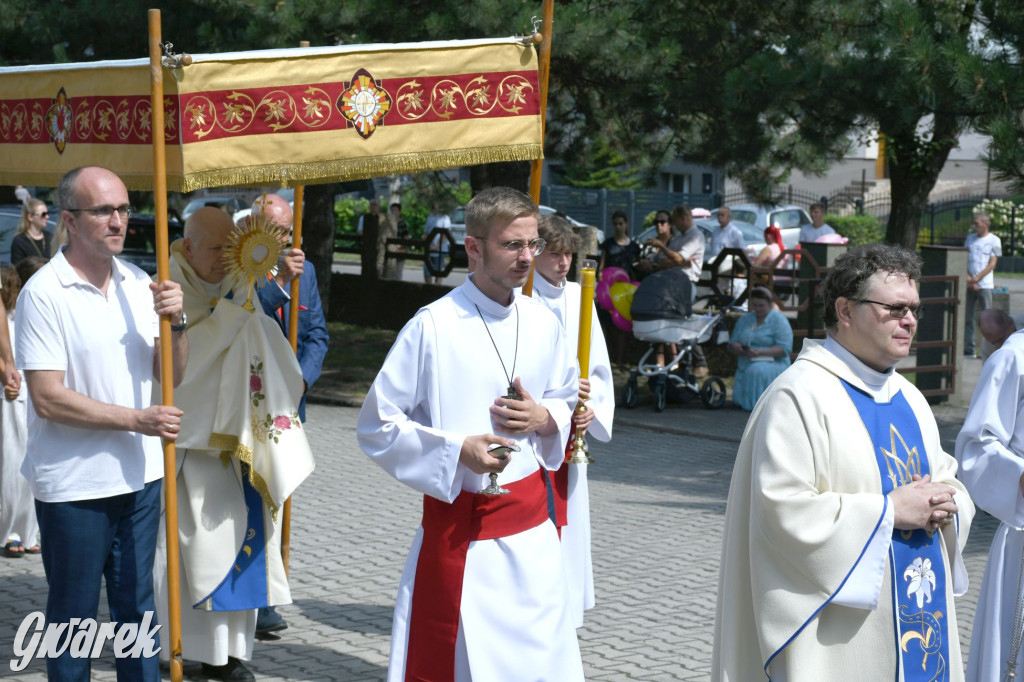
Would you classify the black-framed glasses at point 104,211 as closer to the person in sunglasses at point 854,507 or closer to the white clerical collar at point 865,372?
the person in sunglasses at point 854,507

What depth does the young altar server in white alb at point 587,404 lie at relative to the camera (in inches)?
209

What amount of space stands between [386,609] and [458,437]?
289 cm

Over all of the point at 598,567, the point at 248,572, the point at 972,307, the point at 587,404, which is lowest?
the point at 598,567

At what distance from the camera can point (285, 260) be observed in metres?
5.83

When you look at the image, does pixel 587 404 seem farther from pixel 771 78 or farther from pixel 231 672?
pixel 771 78

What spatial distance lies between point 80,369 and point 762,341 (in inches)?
349

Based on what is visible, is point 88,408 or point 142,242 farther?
point 142,242

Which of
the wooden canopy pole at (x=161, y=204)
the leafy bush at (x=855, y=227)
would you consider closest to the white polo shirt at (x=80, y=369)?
the wooden canopy pole at (x=161, y=204)

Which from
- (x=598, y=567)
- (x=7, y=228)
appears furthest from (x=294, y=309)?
(x=7, y=228)

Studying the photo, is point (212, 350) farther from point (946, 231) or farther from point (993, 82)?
point (946, 231)

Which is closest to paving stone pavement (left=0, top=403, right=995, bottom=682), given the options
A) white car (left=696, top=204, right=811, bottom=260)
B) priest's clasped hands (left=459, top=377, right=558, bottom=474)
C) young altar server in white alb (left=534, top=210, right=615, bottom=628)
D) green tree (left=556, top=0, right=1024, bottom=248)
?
young altar server in white alb (left=534, top=210, right=615, bottom=628)

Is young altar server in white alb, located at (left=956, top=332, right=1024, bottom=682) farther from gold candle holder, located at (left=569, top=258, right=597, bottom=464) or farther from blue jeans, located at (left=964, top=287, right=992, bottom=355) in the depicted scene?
blue jeans, located at (left=964, top=287, right=992, bottom=355)

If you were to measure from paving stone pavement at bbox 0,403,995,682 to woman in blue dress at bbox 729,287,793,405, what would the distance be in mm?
946

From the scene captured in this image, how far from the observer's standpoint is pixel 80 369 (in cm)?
429
